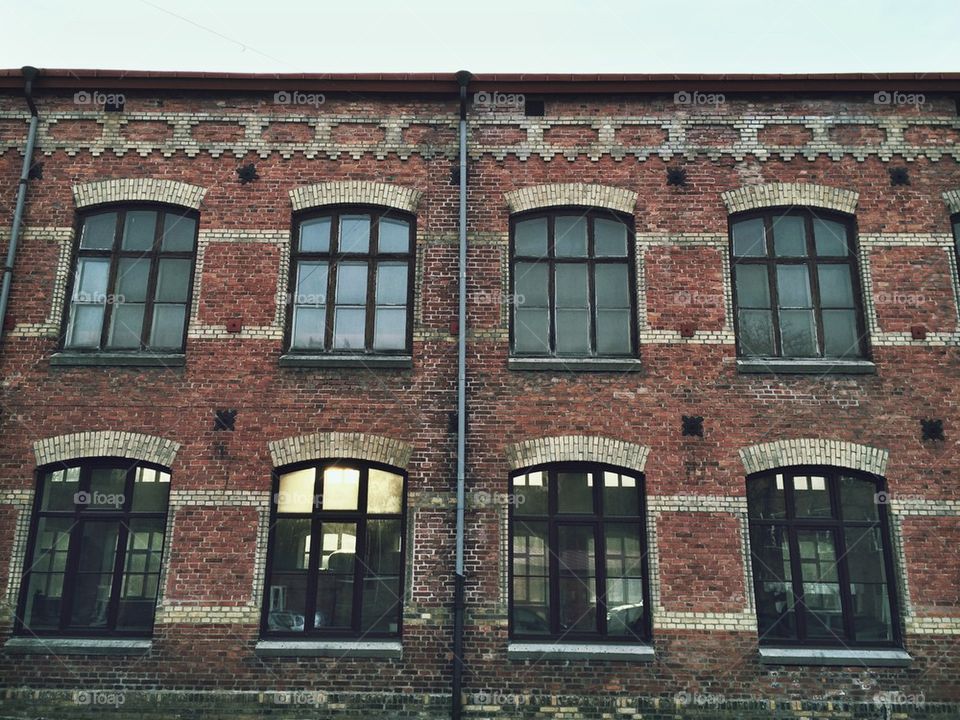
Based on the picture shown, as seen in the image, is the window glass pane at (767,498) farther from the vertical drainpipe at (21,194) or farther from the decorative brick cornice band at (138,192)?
the vertical drainpipe at (21,194)

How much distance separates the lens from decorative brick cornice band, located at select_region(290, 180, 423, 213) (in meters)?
9.85

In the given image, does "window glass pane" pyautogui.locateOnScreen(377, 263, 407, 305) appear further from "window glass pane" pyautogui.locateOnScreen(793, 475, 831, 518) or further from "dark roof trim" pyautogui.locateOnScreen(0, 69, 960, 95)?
"window glass pane" pyautogui.locateOnScreen(793, 475, 831, 518)

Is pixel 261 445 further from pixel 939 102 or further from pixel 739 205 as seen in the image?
pixel 939 102

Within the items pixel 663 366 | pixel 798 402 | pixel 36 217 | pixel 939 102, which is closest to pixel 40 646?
pixel 36 217

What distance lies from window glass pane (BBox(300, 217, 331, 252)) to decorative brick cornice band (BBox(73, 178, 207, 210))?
1452 millimetres

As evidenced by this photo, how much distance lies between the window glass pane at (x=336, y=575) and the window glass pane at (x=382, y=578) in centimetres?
19

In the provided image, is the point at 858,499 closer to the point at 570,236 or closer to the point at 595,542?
the point at 595,542

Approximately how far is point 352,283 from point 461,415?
95.4 inches

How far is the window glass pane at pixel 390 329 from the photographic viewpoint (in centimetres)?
964

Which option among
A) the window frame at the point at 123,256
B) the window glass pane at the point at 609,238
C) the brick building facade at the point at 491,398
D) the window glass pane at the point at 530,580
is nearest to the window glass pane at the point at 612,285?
the brick building facade at the point at 491,398

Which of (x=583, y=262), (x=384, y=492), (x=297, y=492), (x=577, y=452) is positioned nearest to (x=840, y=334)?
(x=583, y=262)

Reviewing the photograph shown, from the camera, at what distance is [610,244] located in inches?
392

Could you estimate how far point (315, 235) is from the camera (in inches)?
394

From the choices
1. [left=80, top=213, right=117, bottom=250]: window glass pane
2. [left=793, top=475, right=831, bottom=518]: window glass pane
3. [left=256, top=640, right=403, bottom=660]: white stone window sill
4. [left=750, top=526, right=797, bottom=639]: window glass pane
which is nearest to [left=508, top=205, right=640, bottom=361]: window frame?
[left=793, top=475, right=831, bottom=518]: window glass pane
